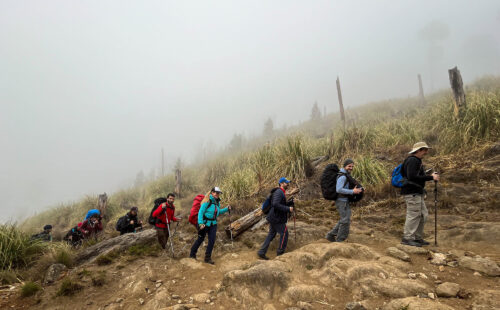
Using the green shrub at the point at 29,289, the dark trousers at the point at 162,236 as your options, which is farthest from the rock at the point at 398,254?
the green shrub at the point at 29,289

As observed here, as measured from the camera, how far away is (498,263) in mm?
3332

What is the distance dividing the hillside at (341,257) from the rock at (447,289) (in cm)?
1

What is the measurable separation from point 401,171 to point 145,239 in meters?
6.54

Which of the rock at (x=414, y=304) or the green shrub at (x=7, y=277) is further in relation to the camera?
the green shrub at (x=7, y=277)

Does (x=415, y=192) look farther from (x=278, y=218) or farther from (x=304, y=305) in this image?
(x=304, y=305)

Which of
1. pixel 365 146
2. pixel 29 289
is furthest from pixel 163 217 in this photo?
pixel 365 146

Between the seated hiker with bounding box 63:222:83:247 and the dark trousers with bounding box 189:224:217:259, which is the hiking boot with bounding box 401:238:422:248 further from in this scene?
the seated hiker with bounding box 63:222:83:247

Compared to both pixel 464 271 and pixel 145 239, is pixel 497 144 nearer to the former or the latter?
pixel 464 271

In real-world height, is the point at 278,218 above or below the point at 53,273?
above

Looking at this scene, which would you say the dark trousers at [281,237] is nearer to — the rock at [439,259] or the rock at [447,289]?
the rock at [439,259]

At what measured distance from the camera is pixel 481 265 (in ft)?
10.7

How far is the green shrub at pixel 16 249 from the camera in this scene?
5348 millimetres

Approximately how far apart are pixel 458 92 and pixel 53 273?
1350 cm

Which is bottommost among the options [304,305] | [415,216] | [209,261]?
[209,261]
